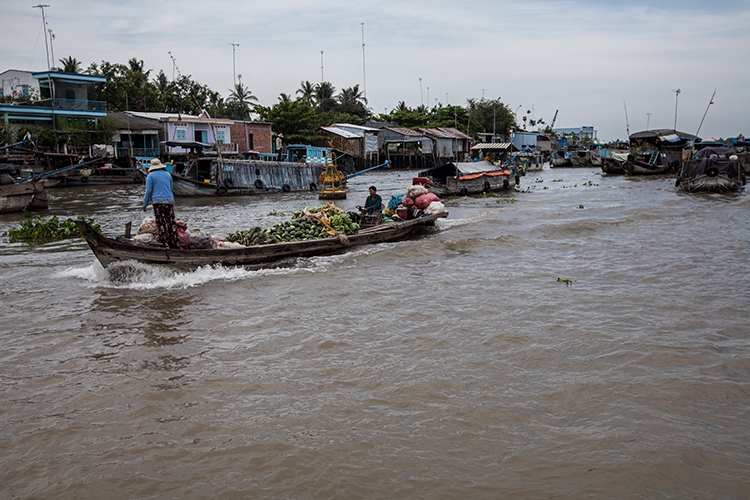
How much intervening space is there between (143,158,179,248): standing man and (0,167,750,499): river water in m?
0.49

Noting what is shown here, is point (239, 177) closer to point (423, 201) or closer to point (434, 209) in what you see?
point (423, 201)

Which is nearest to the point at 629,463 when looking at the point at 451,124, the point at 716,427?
the point at 716,427

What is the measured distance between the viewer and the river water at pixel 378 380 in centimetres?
356

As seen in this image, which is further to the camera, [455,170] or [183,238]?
[455,170]

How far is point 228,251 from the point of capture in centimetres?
815

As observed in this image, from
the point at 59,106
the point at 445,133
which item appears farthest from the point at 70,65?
the point at 445,133

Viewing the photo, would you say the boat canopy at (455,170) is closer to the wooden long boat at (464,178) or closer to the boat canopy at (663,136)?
the wooden long boat at (464,178)

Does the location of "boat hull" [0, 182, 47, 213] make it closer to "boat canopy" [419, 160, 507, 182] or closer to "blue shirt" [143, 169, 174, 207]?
"blue shirt" [143, 169, 174, 207]

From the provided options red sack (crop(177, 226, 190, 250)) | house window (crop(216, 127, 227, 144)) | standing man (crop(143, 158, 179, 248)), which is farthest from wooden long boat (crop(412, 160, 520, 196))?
house window (crop(216, 127, 227, 144))

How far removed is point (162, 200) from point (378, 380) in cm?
427

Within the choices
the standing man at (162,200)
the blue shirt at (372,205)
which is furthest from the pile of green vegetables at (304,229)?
the blue shirt at (372,205)

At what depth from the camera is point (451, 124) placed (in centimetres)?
5391

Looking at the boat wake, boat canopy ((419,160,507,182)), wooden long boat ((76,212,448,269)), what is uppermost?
boat canopy ((419,160,507,182))

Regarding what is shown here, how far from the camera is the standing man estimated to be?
24.7 ft
